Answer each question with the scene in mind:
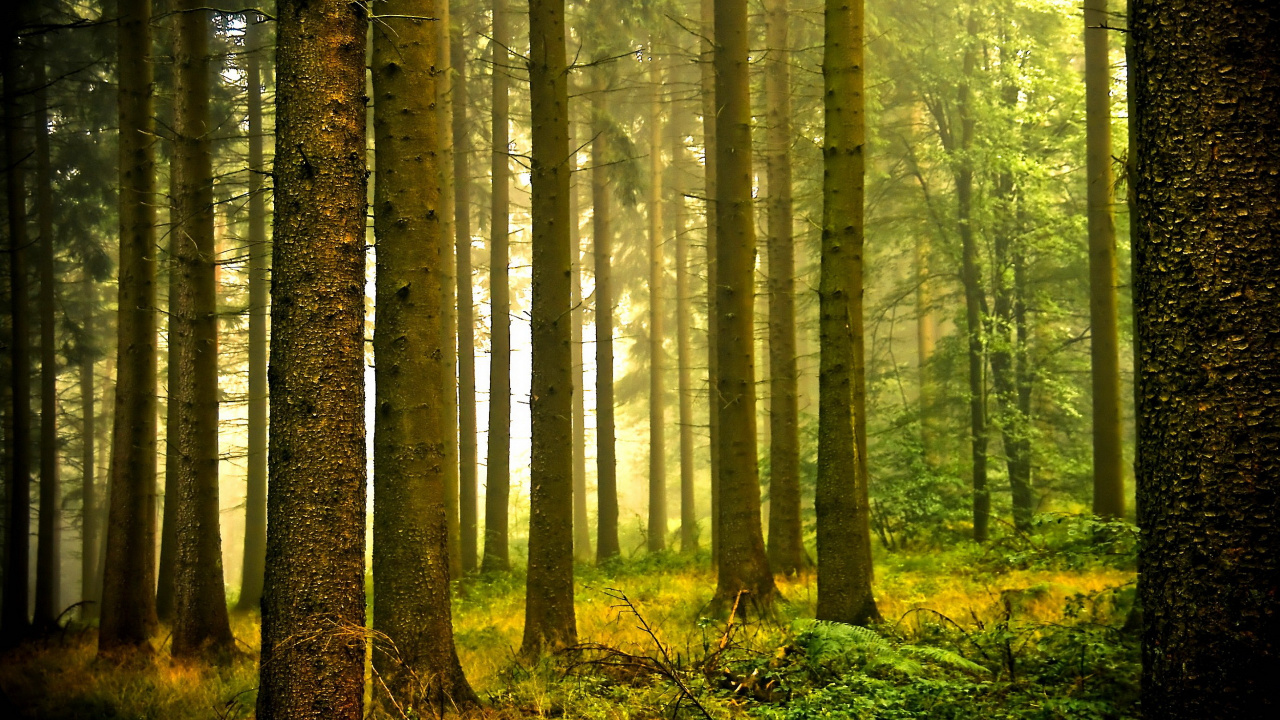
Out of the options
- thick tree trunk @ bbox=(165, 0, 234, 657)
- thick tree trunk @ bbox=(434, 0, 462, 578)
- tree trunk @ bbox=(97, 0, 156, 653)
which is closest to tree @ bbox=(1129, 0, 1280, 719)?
thick tree trunk @ bbox=(165, 0, 234, 657)

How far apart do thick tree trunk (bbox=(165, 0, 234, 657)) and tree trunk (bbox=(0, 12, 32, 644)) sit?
17.2 ft

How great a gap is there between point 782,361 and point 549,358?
586cm

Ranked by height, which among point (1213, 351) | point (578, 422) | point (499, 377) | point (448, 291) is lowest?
point (578, 422)

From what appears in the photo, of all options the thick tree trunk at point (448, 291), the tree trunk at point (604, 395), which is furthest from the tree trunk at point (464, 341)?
the tree trunk at point (604, 395)

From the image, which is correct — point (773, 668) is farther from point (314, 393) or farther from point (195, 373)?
point (195, 373)

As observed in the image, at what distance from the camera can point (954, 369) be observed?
18.1m

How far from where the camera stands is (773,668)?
268 inches

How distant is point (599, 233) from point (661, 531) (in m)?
8.80

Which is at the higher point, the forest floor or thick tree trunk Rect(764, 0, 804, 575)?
thick tree trunk Rect(764, 0, 804, 575)

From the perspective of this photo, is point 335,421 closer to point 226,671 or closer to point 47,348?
point 226,671

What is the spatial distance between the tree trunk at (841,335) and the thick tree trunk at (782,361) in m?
4.34

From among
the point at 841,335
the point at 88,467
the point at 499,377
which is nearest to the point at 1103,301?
the point at 841,335

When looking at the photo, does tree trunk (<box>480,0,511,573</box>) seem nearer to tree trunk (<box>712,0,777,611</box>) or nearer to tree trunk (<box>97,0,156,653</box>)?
tree trunk (<box>97,0,156,653</box>)

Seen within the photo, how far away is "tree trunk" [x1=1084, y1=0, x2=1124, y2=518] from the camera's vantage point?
43.5 ft
